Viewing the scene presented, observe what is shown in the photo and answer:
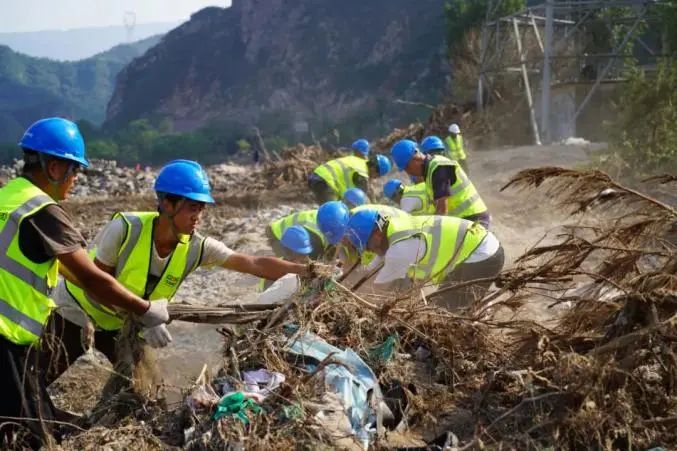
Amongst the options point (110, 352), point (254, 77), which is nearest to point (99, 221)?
point (110, 352)

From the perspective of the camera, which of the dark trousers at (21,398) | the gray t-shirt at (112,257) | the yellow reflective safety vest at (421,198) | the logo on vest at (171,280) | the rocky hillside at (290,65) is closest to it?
the dark trousers at (21,398)

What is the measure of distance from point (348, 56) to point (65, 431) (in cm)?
5696

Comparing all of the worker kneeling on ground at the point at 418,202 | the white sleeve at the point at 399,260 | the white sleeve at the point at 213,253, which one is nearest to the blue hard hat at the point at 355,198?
the worker kneeling on ground at the point at 418,202

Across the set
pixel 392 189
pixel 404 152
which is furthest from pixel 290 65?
pixel 404 152

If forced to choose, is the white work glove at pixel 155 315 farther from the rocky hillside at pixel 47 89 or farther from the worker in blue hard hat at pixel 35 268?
the rocky hillside at pixel 47 89

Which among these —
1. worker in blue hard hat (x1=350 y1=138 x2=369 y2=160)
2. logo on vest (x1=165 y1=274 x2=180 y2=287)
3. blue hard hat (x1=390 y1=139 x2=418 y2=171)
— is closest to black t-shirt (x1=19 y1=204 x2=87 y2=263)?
logo on vest (x1=165 y1=274 x2=180 y2=287)

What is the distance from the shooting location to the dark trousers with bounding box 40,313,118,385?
9.95ft

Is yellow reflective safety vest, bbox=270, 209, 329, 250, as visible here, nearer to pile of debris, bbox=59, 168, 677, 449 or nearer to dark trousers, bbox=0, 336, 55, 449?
pile of debris, bbox=59, 168, 677, 449

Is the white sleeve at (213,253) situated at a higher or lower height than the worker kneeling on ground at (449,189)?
higher

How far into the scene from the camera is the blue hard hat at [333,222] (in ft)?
15.8

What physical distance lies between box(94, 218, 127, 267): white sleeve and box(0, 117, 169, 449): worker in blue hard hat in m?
0.36

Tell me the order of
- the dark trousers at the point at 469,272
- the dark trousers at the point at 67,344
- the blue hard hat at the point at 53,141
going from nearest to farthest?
the blue hard hat at the point at 53,141, the dark trousers at the point at 67,344, the dark trousers at the point at 469,272

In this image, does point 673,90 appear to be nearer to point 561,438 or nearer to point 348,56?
point 561,438

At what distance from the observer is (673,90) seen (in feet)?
31.9
